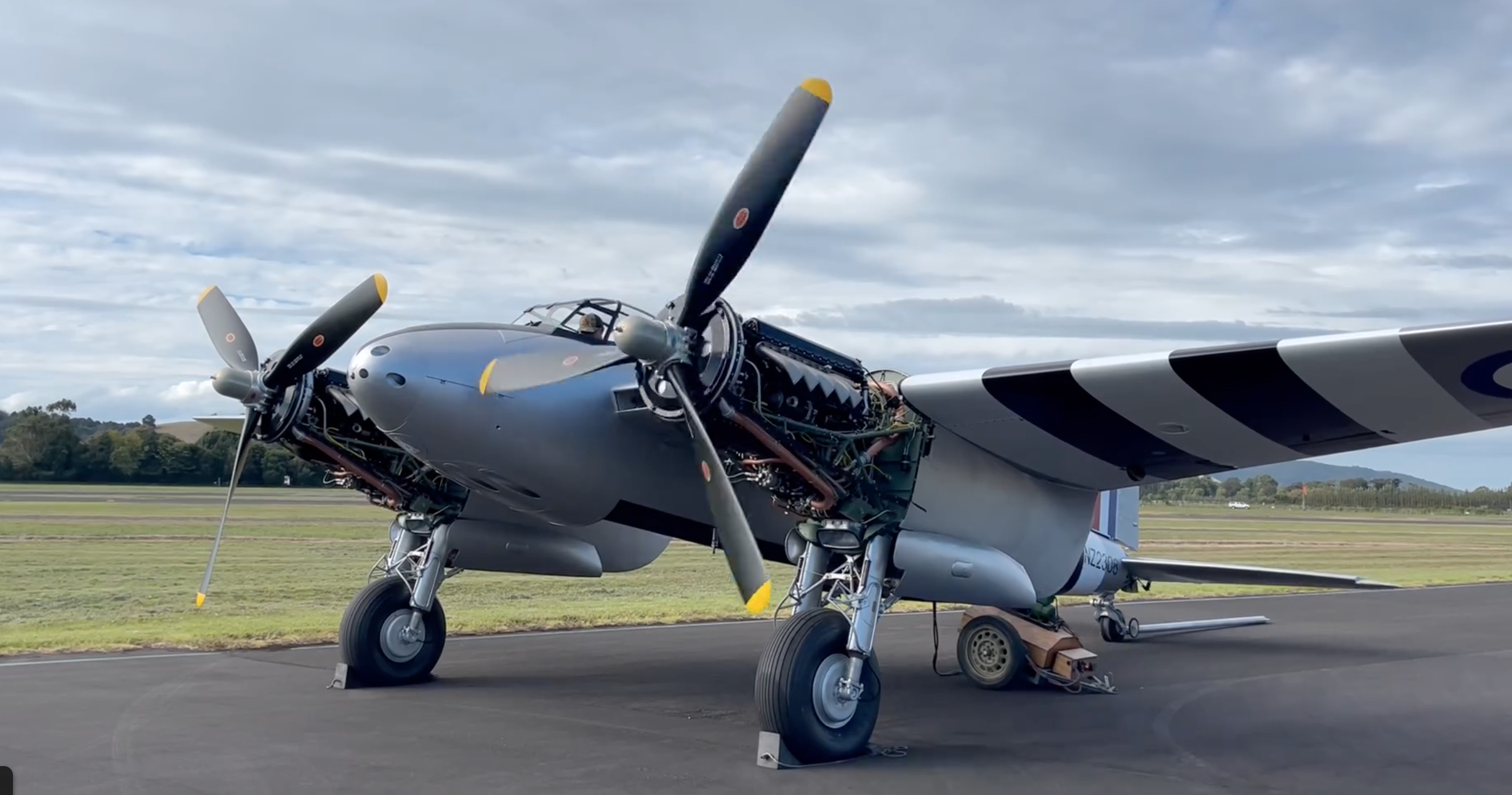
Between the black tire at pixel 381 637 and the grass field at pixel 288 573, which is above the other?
the black tire at pixel 381 637

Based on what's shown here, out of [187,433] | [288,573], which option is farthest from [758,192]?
[187,433]

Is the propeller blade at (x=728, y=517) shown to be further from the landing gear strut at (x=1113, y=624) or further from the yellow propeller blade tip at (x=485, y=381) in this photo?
the landing gear strut at (x=1113, y=624)

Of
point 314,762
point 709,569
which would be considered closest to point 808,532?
point 314,762

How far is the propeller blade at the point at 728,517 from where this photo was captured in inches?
336

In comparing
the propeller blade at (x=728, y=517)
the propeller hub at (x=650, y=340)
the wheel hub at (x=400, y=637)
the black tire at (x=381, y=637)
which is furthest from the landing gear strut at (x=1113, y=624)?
the propeller hub at (x=650, y=340)

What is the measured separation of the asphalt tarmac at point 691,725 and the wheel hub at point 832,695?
430 mm

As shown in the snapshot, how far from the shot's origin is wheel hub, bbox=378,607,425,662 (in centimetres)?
1251

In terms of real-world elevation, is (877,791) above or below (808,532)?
below

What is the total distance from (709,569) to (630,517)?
74.3 feet

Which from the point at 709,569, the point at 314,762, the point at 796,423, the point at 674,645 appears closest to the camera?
the point at 314,762

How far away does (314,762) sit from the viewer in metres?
8.59

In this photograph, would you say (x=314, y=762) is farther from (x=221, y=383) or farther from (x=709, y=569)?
(x=709, y=569)

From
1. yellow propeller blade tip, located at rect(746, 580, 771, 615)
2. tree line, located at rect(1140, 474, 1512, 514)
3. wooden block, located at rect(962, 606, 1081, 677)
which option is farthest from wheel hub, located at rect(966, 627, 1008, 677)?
tree line, located at rect(1140, 474, 1512, 514)

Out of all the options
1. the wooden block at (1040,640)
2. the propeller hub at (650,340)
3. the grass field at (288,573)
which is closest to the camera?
the propeller hub at (650,340)
